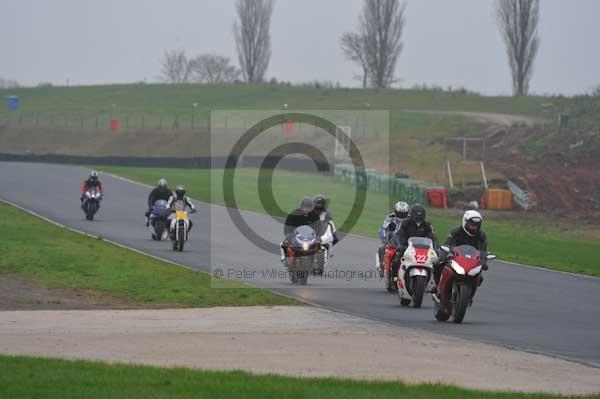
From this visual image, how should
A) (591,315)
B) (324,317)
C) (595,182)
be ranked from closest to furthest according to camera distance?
(324,317), (591,315), (595,182)

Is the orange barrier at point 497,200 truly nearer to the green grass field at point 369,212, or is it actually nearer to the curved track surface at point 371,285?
the green grass field at point 369,212

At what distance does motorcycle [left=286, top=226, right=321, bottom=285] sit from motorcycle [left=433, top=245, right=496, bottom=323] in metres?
4.83

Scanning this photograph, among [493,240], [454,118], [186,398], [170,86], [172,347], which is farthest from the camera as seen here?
[170,86]

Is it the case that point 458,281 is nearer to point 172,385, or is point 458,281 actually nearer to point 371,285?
point 371,285

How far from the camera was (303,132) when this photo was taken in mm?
80750

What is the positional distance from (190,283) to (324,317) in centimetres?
499

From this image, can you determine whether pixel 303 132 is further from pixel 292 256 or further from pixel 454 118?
pixel 292 256

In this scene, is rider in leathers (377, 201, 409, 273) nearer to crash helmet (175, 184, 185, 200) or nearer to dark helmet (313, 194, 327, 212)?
dark helmet (313, 194, 327, 212)

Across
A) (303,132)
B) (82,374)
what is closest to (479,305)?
(82,374)

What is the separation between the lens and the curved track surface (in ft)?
52.0

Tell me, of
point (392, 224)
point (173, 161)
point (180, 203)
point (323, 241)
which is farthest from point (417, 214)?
point (173, 161)

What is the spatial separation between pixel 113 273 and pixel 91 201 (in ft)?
49.5

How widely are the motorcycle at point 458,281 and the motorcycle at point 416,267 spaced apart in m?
0.86

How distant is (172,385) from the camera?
10508 mm
